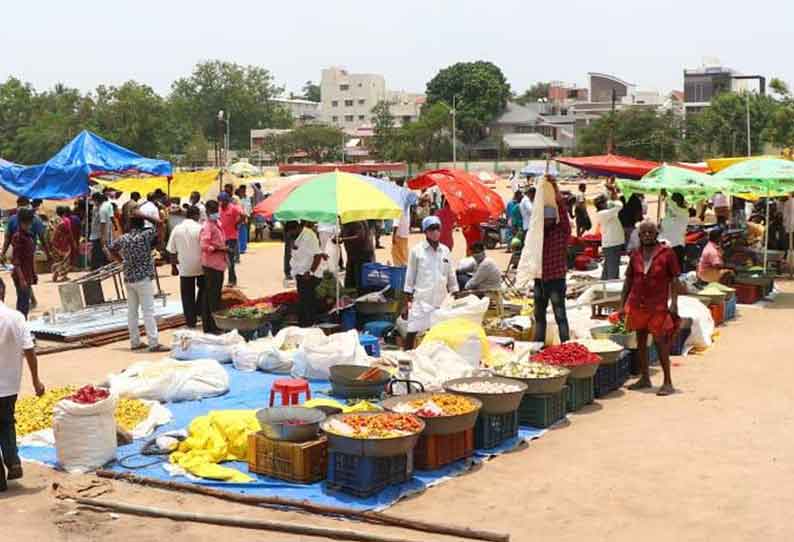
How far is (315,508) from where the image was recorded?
6.04 meters

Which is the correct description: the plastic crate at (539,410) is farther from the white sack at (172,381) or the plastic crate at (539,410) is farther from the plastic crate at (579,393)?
the white sack at (172,381)

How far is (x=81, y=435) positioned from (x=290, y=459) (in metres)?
1.60

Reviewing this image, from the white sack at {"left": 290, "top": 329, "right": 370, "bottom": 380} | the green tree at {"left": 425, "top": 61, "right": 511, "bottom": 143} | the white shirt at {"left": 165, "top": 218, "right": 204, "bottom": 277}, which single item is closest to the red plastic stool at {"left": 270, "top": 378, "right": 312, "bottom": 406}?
the white sack at {"left": 290, "top": 329, "right": 370, "bottom": 380}

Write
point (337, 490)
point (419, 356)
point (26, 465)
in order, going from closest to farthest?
point (337, 490)
point (26, 465)
point (419, 356)

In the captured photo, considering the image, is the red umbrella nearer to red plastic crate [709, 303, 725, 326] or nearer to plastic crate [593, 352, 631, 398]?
red plastic crate [709, 303, 725, 326]

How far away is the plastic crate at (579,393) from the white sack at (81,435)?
3968 mm

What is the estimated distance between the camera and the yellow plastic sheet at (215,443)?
6804mm

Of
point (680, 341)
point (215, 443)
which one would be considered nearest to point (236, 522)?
point (215, 443)

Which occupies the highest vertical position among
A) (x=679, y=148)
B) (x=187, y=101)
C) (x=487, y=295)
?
(x=187, y=101)

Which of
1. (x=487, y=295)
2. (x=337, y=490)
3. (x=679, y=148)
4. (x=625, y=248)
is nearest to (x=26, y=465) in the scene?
(x=337, y=490)

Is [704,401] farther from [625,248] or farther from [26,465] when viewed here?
[625,248]

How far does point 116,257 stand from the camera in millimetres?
12117

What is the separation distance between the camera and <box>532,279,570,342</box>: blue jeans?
10.5m

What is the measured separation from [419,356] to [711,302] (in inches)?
240
